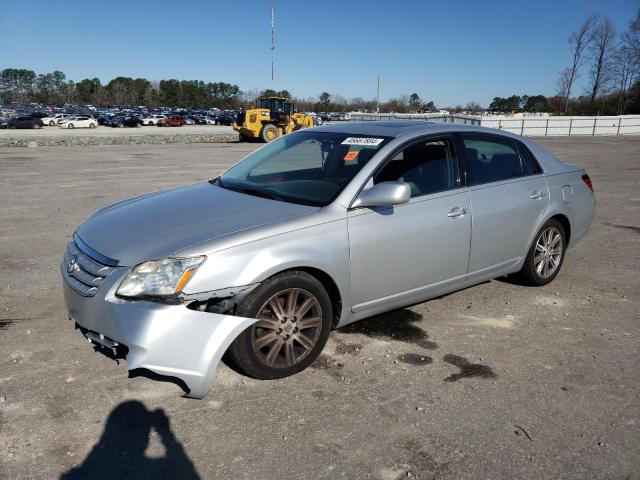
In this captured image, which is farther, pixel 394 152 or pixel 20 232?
pixel 20 232

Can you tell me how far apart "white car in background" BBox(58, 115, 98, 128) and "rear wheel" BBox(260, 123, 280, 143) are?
31026mm

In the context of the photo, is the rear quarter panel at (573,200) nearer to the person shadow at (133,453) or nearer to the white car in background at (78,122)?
the person shadow at (133,453)

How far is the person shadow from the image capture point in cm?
256

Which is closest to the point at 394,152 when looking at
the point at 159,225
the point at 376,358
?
the point at 376,358

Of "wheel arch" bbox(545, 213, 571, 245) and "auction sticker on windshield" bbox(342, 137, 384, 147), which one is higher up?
"auction sticker on windshield" bbox(342, 137, 384, 147)

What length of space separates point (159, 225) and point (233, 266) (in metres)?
0.73

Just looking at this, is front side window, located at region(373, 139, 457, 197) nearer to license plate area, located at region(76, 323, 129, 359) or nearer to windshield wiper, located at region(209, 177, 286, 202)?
windshield wiper, located at region(209, 177, 286, 202)

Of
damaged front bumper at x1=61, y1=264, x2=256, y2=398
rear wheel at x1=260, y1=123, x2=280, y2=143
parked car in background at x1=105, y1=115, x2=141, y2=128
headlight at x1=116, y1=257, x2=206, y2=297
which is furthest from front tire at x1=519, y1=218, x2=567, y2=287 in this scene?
parked car in background at x1=105, y1=115, x2=141, y2=128

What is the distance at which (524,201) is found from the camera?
4.77 m

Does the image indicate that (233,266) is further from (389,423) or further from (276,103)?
(276,103)

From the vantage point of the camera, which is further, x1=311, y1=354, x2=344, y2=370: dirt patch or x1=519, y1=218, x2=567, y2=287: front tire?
x1=519, y1=218, x2=567, y2=287: front tire

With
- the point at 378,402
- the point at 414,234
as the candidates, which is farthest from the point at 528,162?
the point at 378,402

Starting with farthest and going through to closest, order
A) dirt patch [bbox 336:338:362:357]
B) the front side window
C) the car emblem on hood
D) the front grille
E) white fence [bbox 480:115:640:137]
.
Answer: white fence [bbox 480:115:640:137]
the front side window
dirt patch [bbox 336:338:362:357]
the car emblem on hood
the front grille

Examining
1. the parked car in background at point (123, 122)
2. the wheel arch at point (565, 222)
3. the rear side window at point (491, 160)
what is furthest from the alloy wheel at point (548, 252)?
the parked car in background at point (123, 122)
